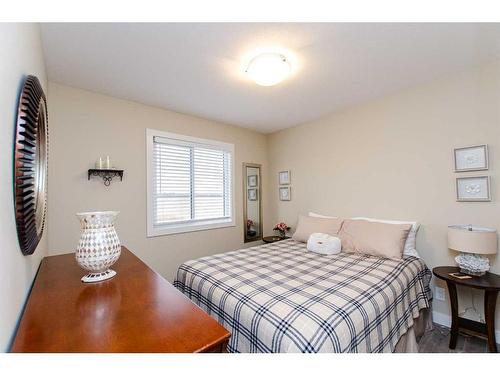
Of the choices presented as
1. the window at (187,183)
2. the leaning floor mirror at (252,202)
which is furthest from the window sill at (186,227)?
the leaning floor mirror at (252,202)

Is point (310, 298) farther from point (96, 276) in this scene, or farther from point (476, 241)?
point (476, 241)

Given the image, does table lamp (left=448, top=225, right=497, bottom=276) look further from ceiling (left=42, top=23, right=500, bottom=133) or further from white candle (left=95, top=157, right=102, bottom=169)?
white candle (left=95, top=157, right=102, bottom=169)

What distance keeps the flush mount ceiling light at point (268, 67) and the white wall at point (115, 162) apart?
148 cm

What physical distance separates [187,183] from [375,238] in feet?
7.59

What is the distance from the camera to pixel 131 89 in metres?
2.26

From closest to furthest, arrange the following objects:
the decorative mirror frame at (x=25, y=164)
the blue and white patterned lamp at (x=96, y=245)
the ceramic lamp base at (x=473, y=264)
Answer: the decorative mirror frame at (x=25, y=164)
the blue and white patterned lamp at (x=96, y=245)
the ceramic lamp base at (x=473, y=264)

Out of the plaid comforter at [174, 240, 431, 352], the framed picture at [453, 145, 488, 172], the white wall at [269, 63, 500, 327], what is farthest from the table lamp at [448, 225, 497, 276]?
the framed picture at [453, 145, 488, 172]

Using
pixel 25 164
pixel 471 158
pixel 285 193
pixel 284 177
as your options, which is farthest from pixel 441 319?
pixel 25 164

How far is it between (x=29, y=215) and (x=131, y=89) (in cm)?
Result: 187

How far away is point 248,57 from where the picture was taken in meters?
1.76

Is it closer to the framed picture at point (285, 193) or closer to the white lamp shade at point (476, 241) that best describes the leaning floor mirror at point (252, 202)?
the framed picture at point (285, 193)

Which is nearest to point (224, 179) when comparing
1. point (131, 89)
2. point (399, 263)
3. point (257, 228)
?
point (257, 228)

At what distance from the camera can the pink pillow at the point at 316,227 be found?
8.71 ft
